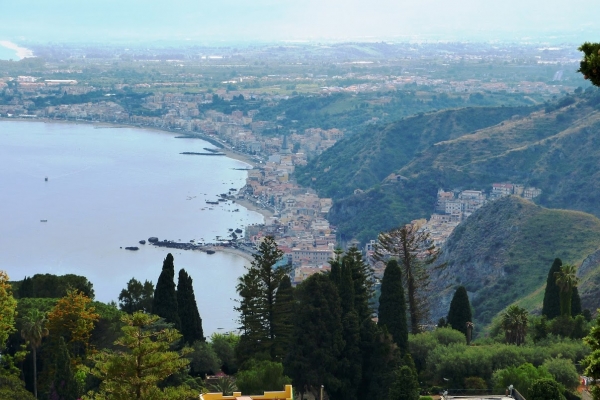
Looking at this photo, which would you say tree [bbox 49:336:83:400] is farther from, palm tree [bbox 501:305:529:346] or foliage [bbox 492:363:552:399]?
palm tree [bbox 501:305:529:346]

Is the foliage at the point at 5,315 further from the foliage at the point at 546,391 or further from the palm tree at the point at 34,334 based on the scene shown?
the foliage at the point at 546,391

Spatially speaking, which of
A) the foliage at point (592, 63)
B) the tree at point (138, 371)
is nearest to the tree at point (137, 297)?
the tree at point (138, 371)

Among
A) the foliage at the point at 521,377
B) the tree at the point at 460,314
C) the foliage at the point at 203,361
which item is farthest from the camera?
the tree at the point at 460,314

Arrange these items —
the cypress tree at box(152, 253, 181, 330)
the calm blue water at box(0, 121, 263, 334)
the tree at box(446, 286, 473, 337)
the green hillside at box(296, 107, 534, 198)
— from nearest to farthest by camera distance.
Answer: the cypress tree at box(152, 253, 181, 330) < the tree at box(446, 286, 473, 337) < the calm blue water at box(0, 121, 263, 334) < the green hillside at box(296, 107, 534, 198)

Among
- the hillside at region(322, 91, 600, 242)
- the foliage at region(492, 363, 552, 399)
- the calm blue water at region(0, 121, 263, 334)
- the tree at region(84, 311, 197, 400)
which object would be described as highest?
the tree at region(84, 311, 197, 400)

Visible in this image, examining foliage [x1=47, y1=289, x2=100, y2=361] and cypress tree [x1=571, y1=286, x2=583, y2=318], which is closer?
foliage [x1=47, y1=289, x2=100, y2=361]

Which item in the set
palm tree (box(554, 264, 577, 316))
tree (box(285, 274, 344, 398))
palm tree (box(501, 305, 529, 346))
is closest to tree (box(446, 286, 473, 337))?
palm tree (box(501, 305, 529, 346))
